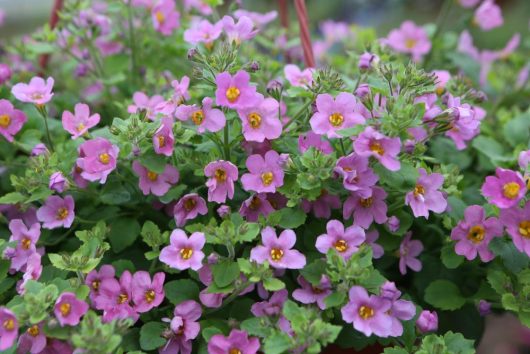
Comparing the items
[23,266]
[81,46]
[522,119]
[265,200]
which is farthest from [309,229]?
[81,46]

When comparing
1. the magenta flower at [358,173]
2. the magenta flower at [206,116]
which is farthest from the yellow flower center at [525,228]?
the magenta flower at [206,116]

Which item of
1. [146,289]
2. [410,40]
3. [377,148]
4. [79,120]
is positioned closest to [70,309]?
[146,289]

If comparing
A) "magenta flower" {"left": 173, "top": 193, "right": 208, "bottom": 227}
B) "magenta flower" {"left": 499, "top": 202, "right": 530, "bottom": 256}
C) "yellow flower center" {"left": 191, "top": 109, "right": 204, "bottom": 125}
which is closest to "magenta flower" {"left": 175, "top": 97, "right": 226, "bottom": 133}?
"yellow flower center" {"left": 191, "top": 109, "right": 204, "bottom": 125}

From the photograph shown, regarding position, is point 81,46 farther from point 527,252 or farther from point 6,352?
point 527,252

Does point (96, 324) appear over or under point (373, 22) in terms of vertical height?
over

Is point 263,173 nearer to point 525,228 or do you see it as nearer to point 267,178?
point 267,178

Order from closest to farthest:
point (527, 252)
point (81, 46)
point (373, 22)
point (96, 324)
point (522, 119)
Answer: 1. point (96, 324)
2. point (527, 252)
3. point (522, 119)
4. point (81, 46)
5. point (373, 22)
